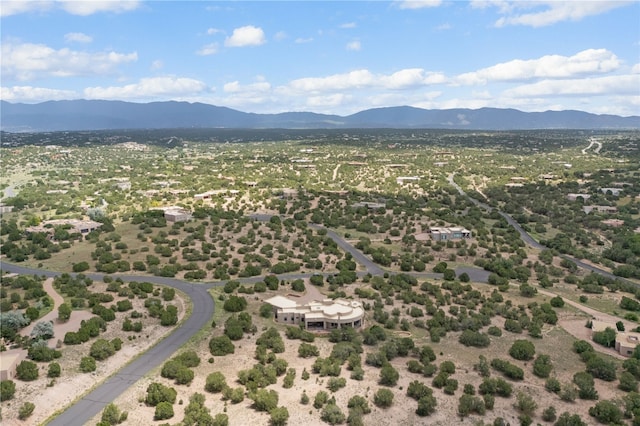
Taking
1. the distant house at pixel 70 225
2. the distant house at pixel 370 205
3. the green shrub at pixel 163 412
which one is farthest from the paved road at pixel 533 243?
the distant house at pixel 70 225

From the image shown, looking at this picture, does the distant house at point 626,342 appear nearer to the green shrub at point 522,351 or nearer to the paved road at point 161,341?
the green shrub at point 522,351

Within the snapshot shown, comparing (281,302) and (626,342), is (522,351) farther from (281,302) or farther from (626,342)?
(281,302)

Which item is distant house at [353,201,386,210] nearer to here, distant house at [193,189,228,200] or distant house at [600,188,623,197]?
distant house at [193,189,228,200]

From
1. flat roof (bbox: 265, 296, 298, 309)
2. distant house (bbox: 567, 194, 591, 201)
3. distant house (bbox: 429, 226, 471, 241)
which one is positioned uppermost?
distant house (bbox: 567, 194, 591, 201)

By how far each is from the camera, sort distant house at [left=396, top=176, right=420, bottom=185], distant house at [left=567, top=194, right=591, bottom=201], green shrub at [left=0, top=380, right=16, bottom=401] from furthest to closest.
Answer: distant house at [left=396, top=176, right=420, bottom=185] < distant house at [left=567, top=194, right=591, bottom=201] < green shrub at [left=0, top=380, right=16, bottom=401]

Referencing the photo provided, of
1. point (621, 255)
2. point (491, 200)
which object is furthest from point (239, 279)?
point (491, 200)

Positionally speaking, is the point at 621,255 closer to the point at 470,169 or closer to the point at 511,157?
the point at 470,169

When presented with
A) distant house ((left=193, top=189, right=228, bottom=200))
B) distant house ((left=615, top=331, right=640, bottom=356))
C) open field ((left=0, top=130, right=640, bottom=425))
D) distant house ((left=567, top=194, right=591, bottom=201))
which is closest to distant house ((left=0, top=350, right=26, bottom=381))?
open field ((left=0, top=130, right=640, bottom=425))
